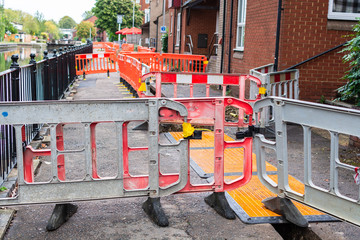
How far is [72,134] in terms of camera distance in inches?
320

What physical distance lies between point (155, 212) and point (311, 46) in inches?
270

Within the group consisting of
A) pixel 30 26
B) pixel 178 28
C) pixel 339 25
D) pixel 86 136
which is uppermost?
pixel 30 26

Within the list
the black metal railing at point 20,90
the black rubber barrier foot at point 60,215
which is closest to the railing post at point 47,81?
the black metal railing at point 20,90

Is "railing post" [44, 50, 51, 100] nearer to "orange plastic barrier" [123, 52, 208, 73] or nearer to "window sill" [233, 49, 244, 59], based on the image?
"window sill" [233, 49, 244, 59]

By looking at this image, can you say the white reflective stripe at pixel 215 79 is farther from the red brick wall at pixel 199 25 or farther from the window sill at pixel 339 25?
the red brick wall at pixel 199 25

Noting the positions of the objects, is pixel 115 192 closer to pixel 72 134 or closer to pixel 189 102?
pixel 189 102

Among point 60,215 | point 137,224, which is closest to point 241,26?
point 137,224

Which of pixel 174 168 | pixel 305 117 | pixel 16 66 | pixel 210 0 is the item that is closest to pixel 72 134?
pixel 16 66

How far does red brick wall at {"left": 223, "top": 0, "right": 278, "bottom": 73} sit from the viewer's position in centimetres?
1027

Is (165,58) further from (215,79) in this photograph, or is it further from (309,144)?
(309,144)

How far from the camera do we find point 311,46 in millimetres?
9664

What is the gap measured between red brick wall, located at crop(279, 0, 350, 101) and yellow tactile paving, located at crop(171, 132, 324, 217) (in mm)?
2982

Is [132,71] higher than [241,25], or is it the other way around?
[241,25]

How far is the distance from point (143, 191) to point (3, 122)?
1.41 metres
